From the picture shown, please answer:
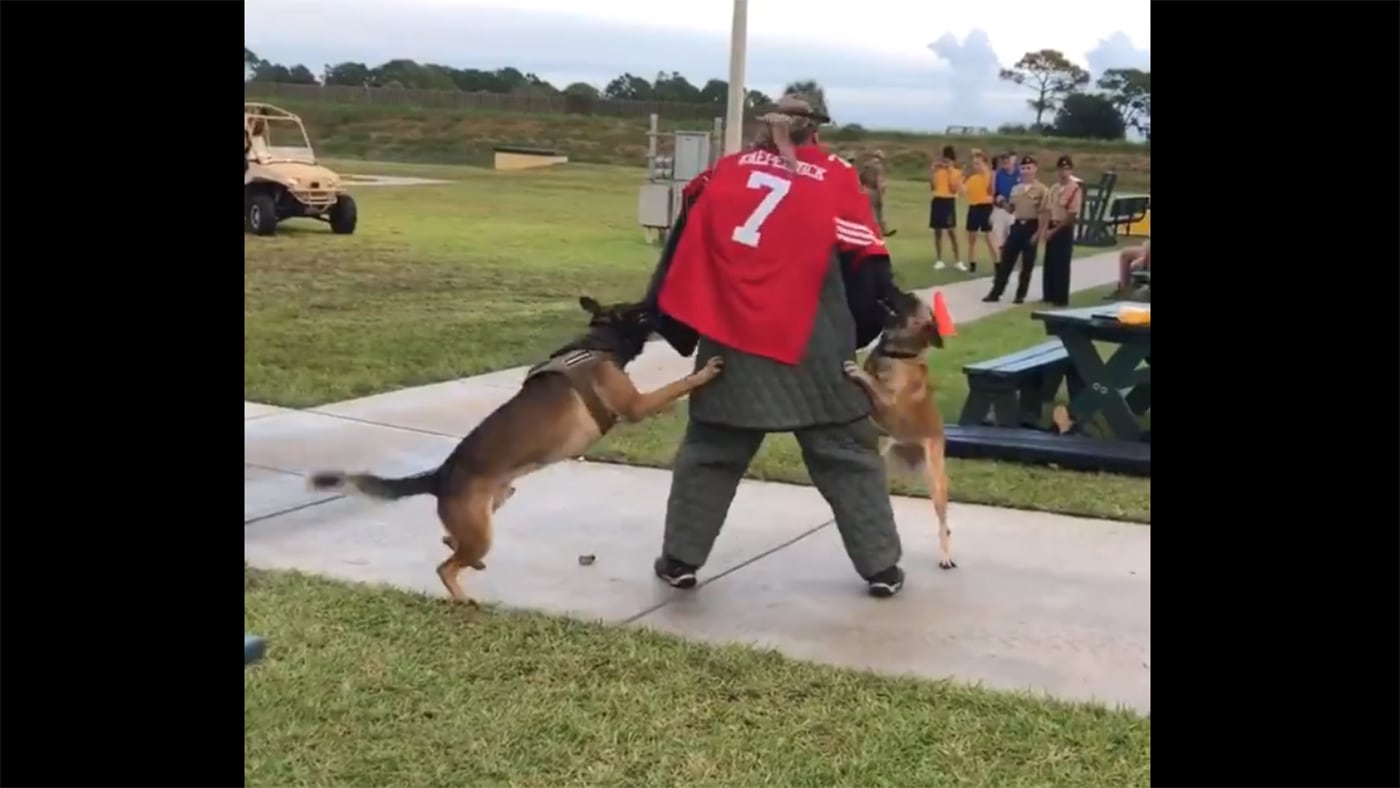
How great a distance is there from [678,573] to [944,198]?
26.2ft

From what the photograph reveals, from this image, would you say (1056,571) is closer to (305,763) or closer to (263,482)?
(305,763)

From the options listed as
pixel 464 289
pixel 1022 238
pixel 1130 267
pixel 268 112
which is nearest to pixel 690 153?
pixel 268 112

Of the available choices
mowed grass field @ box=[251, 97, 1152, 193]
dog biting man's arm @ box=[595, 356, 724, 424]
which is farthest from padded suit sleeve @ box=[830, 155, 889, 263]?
mowed grass field @ box=[251, 97, 1152, 193]

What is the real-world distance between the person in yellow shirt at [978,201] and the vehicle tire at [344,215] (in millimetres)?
5222

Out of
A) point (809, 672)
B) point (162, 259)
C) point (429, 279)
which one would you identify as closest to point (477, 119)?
point (429, 279)

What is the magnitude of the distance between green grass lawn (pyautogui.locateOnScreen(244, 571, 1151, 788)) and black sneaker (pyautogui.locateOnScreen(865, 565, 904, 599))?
2.36ft

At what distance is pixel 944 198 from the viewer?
41.3 ft

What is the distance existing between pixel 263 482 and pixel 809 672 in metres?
3.15

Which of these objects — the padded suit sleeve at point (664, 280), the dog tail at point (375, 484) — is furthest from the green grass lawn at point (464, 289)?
the dog tail at point (375, 484)

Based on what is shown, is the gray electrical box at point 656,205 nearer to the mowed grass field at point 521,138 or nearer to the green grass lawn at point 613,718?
the mowed grass field at point 521,138

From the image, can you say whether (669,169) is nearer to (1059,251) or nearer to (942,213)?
(942,213)

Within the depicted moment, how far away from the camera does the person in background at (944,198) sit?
1170 centimetres

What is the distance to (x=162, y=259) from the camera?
7.87 feet

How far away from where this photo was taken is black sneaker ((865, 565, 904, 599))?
16.8 feet
